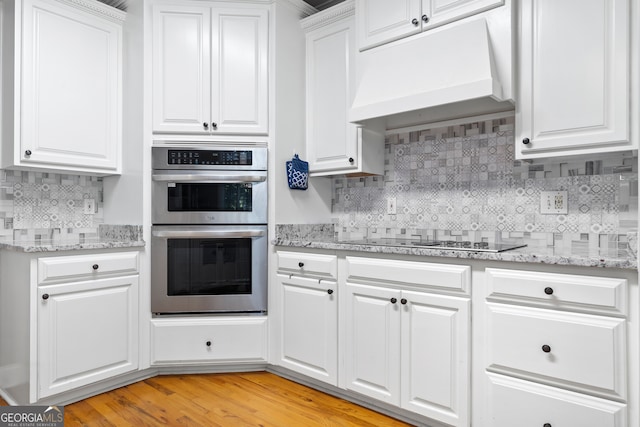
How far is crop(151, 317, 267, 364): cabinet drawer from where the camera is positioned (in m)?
2.49

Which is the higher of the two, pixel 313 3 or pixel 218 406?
pixel 313 3

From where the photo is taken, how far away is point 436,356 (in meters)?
1.83

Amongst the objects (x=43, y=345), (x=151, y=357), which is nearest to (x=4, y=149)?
(x=43, y=345)

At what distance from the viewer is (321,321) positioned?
7.51 ft

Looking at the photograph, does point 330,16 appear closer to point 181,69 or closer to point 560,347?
point 181,69

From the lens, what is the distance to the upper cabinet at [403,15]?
6.59 ft

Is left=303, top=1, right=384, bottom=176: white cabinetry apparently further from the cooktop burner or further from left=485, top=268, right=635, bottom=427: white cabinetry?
left=485, top=268, right=635, bottom=427: white cabinetry

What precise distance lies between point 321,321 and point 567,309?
1.20 meters

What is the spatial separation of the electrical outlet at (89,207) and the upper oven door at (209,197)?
0.60m

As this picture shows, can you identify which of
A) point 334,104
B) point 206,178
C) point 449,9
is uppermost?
point 449,9

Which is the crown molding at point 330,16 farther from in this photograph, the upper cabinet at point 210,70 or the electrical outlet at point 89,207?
the electrical outlet at point 89,207

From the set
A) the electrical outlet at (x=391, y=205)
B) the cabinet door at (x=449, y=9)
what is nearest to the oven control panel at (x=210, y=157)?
the electrical outlet at (x=391, y=205)

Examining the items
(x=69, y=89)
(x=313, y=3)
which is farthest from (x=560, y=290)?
(x=69, y=89)

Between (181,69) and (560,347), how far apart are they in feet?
7.95
